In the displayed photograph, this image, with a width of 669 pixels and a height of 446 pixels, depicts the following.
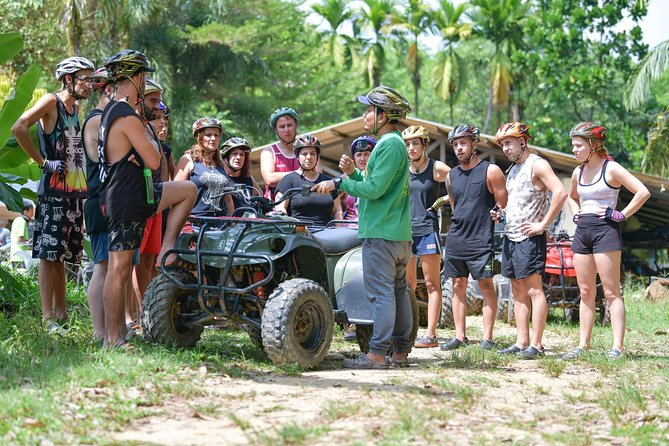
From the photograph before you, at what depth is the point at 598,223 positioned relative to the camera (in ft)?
25.5

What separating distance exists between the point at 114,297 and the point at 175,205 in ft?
2.76

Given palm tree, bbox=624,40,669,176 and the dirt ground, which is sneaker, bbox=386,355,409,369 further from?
palm tree, bbox=624,40,669,176

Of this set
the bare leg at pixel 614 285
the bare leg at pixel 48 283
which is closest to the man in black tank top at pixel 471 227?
the bare leg at pixel 614 285

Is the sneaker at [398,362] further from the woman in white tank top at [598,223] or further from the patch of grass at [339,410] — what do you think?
the patch of grass at [339,410]

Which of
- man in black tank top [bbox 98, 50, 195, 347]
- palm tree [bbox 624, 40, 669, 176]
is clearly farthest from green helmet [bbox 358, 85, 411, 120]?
palm tree [bbox 624, 40, 669, 176]

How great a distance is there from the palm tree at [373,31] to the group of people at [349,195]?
134ft

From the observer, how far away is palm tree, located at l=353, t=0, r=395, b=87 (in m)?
49.2

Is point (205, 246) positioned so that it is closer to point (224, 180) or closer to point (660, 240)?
point (224, 180)

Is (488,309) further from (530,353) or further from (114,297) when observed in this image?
(114,297)

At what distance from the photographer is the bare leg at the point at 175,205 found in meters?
6.73

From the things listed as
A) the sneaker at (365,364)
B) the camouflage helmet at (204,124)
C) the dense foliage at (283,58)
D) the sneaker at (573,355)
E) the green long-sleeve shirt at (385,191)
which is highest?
the dense foliage at (283,58)

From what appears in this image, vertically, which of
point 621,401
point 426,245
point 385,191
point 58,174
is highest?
point 58,174

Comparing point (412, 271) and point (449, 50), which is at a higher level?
point (449, 50)

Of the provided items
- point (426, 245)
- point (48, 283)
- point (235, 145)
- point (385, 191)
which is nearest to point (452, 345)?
point (426, 245)
